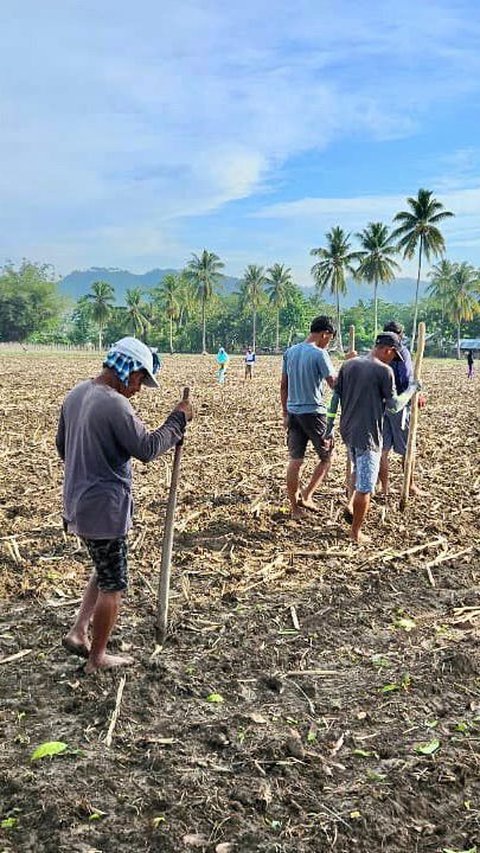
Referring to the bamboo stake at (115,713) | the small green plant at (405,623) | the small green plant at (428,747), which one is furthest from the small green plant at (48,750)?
the small green plant at (405,623)

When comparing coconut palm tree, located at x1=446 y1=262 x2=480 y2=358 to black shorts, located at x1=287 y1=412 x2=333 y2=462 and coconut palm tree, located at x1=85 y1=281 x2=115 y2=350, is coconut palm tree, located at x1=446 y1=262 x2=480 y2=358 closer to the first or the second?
coconut palm tree, located at x1=85 y1=281 x2=115 y2=350

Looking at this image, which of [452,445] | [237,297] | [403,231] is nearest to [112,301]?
[237,297]

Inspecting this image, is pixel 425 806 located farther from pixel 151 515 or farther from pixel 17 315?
pixel 17 315

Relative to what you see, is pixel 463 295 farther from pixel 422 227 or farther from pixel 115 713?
pixel 115 713

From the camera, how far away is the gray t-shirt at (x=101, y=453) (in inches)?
154

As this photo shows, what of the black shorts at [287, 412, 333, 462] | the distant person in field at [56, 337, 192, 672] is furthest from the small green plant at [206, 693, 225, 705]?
the black shorts at [287, 412, 333, 462]

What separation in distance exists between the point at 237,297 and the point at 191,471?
10707 cm

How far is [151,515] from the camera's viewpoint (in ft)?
25.0

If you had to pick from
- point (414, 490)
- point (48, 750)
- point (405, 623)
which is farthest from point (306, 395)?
point (48, 750)

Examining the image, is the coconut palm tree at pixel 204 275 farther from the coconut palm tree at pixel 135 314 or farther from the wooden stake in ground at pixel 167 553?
the wooden stake in ground at pixel 167 553

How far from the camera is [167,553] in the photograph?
462cm

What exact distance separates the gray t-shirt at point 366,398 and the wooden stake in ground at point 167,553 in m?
2.36

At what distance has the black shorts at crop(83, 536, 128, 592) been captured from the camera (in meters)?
4.13

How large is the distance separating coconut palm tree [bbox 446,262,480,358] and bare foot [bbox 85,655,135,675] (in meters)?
76.7
